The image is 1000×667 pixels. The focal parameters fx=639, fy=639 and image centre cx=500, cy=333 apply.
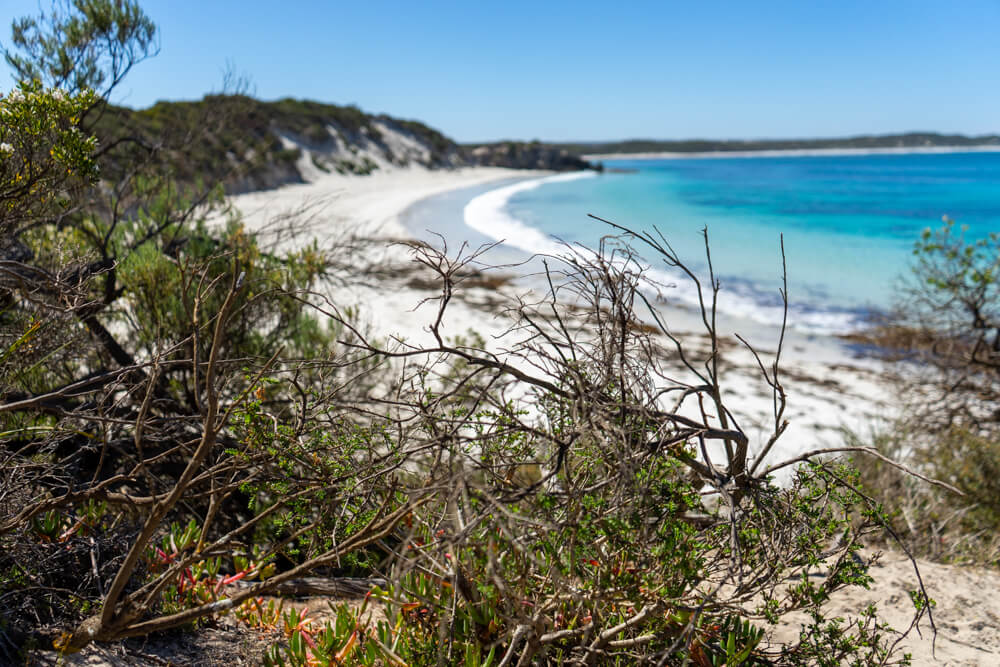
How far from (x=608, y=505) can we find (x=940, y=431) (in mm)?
6398

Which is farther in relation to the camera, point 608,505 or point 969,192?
point 969,192

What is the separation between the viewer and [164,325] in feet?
17.2

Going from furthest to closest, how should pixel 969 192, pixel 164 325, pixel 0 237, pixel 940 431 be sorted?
pixel 969 192 → pixel 940 431 → pixel 164 325 → pixel 0 237

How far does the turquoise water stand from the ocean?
0.21 ft

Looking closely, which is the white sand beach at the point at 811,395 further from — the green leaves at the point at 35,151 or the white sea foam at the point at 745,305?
the green leaves at the point at 35,151

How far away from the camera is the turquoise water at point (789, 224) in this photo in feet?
54.6

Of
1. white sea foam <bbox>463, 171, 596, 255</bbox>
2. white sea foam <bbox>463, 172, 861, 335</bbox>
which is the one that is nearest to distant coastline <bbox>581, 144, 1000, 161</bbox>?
white sea foam <bbox>463, 171, 596, 255</bbox>

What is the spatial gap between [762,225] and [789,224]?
1.67 metres

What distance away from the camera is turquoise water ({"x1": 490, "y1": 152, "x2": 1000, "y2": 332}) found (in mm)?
16656

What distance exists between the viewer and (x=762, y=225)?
3020 cm

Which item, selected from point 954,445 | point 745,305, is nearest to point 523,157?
point 745,305

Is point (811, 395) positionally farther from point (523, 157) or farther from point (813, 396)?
point (523, 157)

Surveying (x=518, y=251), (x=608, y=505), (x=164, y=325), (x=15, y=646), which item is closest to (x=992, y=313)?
(x=608, y=505)

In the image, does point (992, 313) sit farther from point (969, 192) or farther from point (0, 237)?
point (969, 192)
